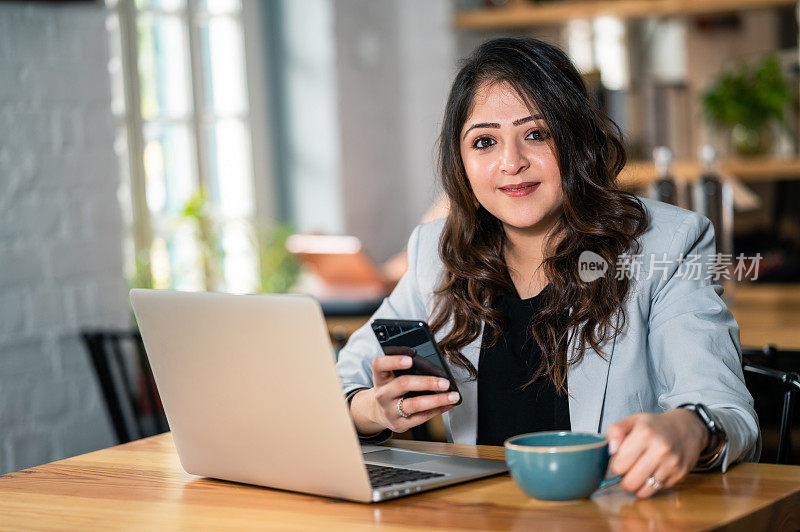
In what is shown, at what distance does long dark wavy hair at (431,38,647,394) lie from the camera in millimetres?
1519

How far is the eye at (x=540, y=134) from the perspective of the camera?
1551 millimetres

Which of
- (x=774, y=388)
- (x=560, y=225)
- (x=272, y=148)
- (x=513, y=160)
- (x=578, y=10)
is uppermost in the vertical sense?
(x=578, y=10)

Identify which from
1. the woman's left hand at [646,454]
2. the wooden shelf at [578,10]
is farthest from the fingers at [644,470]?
the wooden shelf at [578,10]

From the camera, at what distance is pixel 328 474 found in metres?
1.13

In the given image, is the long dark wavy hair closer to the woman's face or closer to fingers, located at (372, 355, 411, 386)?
the woman's face

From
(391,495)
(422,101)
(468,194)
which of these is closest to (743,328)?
(468,194)

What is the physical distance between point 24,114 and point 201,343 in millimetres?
1406

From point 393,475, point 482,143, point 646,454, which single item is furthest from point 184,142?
point 646,454

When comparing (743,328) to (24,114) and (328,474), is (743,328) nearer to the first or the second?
(328,474)

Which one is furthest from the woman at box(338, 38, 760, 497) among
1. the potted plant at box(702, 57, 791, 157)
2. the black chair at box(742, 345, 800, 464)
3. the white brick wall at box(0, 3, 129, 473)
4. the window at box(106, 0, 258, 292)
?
the potted plant at box(702, 57, 791, 157)

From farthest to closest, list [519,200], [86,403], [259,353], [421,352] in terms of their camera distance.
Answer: [86,403] < [519,200] < [421,352] < [259,353]

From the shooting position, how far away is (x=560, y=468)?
1047 millimetres

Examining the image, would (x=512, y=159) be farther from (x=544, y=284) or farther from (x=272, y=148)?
(x=272, y=148)

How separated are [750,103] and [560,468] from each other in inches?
109
